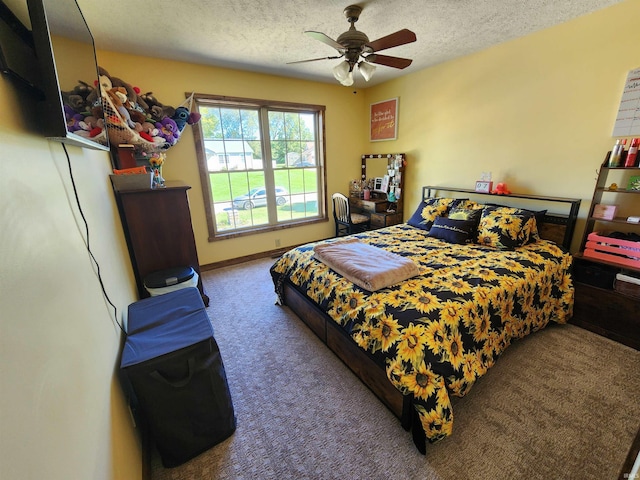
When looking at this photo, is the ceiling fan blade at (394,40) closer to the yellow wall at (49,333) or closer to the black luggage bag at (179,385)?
the yellow wall at (49,333)

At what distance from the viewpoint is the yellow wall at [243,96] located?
116 inches

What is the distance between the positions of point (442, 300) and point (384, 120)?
340cm

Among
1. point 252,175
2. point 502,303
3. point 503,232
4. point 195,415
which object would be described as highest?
point 252,175

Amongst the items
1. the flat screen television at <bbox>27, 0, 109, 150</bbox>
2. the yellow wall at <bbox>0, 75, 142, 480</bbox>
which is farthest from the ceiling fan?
the yellow wall at <bbox>0, 75, 142, 480</bbox>

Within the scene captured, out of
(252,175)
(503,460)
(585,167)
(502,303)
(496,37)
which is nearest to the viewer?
(503,460)

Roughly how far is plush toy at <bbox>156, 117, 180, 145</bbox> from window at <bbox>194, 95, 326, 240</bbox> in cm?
45

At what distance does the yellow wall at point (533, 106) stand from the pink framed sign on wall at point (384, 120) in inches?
10.5

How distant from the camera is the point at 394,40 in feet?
6.41

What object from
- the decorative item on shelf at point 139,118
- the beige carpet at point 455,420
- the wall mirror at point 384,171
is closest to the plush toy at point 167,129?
the decorative item on shelf at point 139,118

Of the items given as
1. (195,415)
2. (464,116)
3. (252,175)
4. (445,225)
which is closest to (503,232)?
(445,225)

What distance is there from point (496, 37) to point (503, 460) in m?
3.43

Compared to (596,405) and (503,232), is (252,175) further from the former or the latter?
(596,405)

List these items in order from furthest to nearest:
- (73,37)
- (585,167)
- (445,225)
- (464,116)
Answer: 1. (464,116)
2. (445,225)
3. (585,167)
4. (73,37)

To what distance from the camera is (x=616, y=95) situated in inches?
86.8
